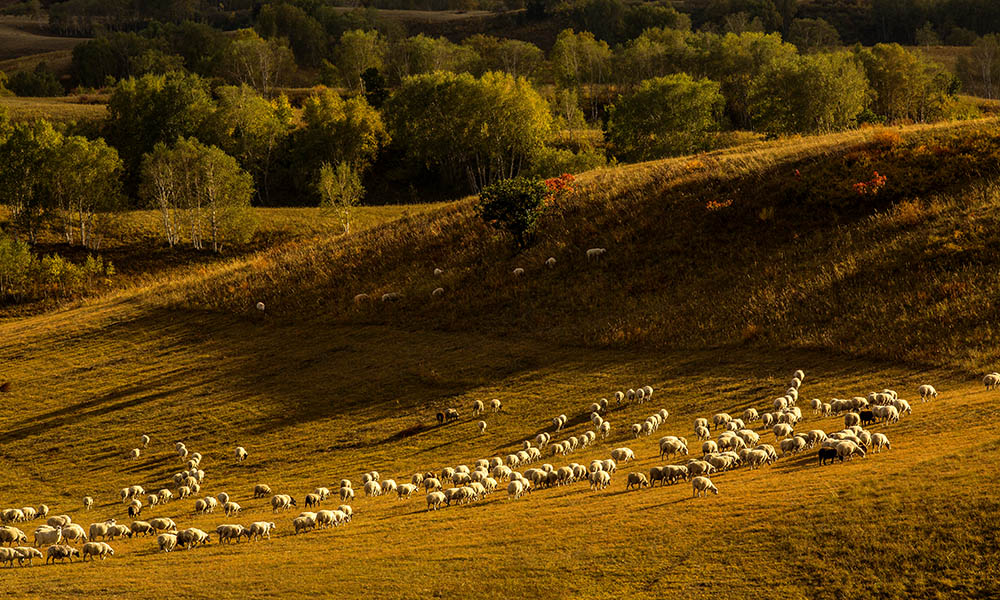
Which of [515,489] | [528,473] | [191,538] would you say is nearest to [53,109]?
[191,538]

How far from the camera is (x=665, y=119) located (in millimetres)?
130250

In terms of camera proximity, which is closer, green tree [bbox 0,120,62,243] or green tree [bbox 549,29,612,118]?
green tree [bbox 0,120,62,243]

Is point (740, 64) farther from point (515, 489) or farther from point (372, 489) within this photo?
point (515, 489)

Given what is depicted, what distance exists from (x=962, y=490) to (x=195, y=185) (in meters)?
110

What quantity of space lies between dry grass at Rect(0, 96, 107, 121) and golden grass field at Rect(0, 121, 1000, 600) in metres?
88.0

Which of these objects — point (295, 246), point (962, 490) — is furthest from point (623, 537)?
point (295, 246)

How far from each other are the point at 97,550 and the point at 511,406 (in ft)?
73.5

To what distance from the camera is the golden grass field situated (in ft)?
60.0

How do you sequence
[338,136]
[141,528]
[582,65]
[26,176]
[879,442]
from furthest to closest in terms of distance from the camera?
[582,65] → [338,136] → [26,176] → [141,528] → [879,442]

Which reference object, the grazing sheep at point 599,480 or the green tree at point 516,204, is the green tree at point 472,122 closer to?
the green tree at point 516,204

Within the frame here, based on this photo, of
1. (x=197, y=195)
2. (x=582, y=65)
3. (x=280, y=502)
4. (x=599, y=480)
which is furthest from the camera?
(x=582, y=65)

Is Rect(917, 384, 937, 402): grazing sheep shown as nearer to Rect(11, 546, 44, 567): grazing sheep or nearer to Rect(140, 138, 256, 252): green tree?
Rect(11, 546, 44, 567): grazing sheep

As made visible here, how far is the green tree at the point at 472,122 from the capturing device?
430 feet

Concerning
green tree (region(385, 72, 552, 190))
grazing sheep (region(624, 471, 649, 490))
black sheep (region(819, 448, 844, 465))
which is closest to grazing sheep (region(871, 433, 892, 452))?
black sheep (region(819, 448, 844, 465))
